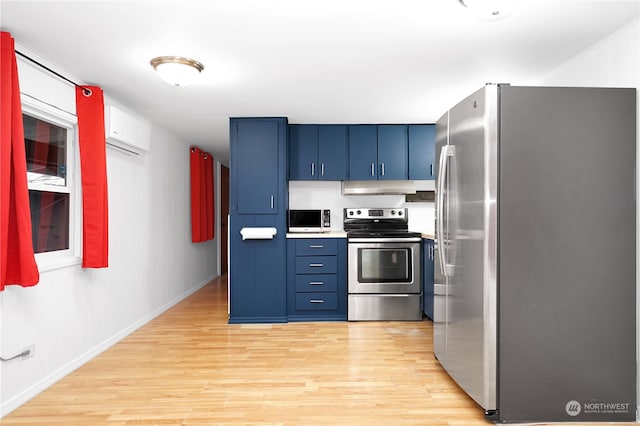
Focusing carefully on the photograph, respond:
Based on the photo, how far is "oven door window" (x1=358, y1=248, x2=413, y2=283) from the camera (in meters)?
4.13

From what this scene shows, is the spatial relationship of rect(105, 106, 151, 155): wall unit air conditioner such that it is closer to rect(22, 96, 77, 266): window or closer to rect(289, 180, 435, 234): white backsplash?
rect(22, 96, 77, 266): window

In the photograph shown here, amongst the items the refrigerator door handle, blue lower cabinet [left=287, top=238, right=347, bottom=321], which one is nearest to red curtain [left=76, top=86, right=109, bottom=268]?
blue lower cabinet [left=287, top=238, right=347, bottom=321]

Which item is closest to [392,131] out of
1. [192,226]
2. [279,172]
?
[279,172]

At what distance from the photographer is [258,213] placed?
4.21 m

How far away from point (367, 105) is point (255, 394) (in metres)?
2.75

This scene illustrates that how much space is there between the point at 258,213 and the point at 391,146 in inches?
70.0

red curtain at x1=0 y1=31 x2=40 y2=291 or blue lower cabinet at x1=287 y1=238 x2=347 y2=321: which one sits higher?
red curtain at x1=0 y1=31 x2=40 y2=291

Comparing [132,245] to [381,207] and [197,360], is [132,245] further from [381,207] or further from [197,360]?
[381,207]

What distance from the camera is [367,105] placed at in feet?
12.5

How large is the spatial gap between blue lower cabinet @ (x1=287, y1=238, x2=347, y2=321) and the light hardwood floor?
34 cm

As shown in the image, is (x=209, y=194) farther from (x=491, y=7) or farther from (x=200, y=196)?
(x=491, y=7)

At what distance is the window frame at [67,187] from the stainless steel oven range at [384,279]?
2.53m

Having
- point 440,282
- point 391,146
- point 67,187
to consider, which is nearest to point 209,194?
point 391,146

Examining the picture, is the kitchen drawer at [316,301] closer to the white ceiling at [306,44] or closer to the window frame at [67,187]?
the white ceiling at [306,44]
